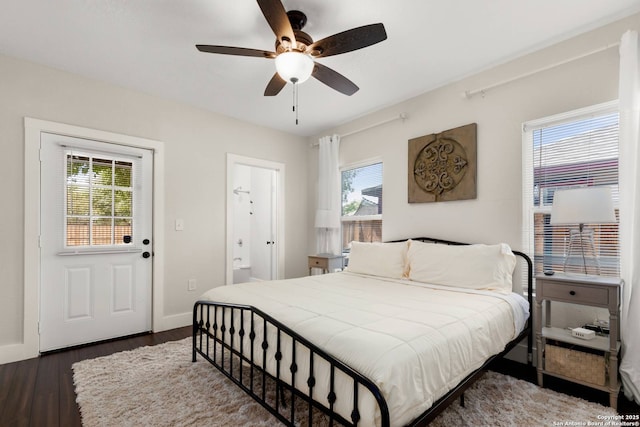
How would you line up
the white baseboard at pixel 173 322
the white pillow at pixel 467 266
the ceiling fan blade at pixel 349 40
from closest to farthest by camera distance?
1. the ceiling fan blade at pixel 349 40
2. the white pillow at pixel 467 266
3. the white baseboard at pixel 173 322

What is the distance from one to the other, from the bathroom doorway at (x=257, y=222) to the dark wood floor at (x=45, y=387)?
2140 millimetres

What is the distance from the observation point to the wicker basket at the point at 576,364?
6.52 feet

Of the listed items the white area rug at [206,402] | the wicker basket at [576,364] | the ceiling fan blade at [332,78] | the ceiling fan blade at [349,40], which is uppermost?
the ceiling fan blade at [349,40]

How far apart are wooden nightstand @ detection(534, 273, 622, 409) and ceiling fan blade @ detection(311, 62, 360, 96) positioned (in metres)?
1.96

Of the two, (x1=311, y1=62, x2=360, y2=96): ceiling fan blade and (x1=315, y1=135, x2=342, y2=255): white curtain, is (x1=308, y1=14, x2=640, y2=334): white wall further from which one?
(x1=311, y1=62, x2=360, y2=96): ceiling fan blade

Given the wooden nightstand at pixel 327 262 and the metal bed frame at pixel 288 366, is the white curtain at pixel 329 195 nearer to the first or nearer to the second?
the wooden nightstand at pixel 327 262

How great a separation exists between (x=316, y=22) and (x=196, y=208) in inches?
98.0

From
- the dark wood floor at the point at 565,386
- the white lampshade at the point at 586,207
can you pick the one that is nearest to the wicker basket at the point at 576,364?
the dark wood floor at the point at 565,386

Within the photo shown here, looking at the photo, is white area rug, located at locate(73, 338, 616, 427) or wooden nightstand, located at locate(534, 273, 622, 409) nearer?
white area rug, located at locate(73, 338, 616, 427)

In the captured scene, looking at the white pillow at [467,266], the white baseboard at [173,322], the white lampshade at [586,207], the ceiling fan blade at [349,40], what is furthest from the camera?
the white baseboard at [173,322]

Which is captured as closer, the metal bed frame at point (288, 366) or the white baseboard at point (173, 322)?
the metal bed frame at point (288, 366)

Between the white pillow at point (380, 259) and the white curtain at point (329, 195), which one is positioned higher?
the white curtain at point (329, 195)

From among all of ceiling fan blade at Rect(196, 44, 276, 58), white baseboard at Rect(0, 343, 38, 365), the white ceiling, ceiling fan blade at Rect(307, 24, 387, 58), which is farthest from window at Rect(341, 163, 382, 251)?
white baseboard at Rect(0, 343, 38, 365)

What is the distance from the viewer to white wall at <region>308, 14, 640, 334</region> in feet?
7.71
